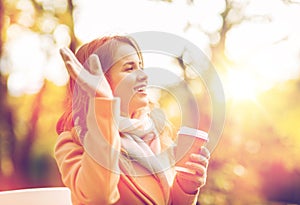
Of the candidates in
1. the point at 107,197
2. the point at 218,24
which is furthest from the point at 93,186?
the point at 218,24

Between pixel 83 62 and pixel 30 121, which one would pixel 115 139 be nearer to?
pixel 83 62

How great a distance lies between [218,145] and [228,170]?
125 mm

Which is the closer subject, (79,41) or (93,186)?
(93,186)

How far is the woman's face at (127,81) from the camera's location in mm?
1183

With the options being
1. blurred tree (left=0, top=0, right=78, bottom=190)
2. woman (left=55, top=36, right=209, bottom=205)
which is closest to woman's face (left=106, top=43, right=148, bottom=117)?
woman (left=55, top=36, right=209, bottom=205)

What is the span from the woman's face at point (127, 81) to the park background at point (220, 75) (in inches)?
25.5

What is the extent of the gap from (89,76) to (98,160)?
19 cm

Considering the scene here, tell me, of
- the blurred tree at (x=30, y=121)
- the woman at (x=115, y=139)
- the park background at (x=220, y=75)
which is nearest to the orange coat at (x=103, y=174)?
the woman at (x=115, y=139)

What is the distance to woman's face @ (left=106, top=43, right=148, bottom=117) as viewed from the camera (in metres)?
1.18

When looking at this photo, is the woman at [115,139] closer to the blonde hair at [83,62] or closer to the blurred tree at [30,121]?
the blonde hair at [83,62]

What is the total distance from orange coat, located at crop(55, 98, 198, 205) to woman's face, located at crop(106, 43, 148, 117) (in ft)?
0.41

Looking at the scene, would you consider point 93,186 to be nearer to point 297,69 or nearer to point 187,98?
point 187,98

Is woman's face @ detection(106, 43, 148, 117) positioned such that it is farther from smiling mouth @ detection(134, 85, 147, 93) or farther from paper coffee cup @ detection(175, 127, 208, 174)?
paper coffee cup @ detection(175, 127, 208, 174)

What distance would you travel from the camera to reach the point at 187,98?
1.85 metres
